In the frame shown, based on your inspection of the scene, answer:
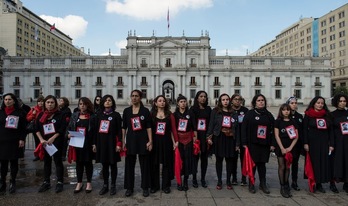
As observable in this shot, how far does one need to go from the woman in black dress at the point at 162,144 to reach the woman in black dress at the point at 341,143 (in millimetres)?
3258

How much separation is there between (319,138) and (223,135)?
1.89 meters

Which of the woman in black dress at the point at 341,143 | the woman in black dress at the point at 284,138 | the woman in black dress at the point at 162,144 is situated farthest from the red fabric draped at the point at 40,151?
the woman in black dress at the point at 341,143

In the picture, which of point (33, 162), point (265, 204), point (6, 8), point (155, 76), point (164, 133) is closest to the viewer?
point (265, 204)

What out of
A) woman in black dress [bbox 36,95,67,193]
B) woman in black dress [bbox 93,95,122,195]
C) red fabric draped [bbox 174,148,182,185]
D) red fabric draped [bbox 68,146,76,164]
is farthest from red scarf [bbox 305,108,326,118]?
woman in black dress [bbox 36,95,67,193]

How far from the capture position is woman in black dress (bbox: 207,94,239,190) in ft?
18.2

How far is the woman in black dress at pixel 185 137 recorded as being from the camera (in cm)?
552

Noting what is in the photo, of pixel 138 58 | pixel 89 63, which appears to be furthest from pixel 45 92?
pixel 138 58

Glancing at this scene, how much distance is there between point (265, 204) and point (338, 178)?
181 cm

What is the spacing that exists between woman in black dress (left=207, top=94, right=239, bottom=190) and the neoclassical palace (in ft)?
150

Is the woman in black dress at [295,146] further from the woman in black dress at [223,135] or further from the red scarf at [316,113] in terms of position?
the woman in black dress at [223,135]

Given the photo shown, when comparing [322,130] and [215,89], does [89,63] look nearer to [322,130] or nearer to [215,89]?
[215,89]

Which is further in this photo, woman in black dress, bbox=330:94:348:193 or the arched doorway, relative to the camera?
the arched doorway

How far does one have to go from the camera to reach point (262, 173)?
5441 millimetres

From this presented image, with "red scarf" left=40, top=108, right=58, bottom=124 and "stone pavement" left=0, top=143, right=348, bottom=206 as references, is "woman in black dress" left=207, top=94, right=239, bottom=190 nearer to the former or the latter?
"stone pavement" left=0, top=143, right=348, bottom=206
